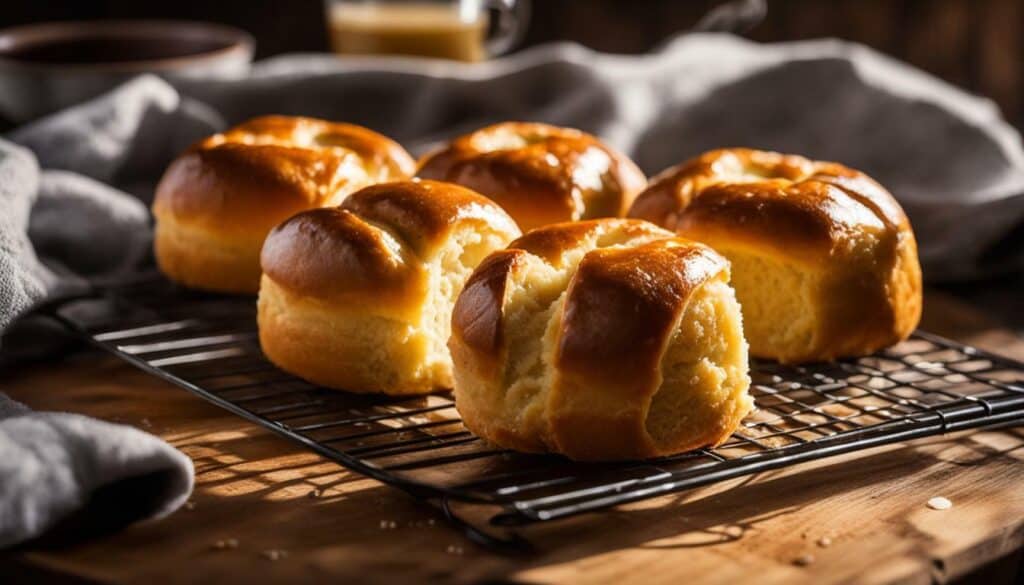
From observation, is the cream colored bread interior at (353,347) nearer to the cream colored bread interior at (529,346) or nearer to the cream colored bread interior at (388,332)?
the cream colored bread interior at (388,332)

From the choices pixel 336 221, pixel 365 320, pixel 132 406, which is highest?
pixel 336 221

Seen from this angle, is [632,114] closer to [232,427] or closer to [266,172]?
[266,172]

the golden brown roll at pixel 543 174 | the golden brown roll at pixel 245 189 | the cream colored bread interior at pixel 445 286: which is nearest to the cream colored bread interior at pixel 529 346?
the cream colored bread interior at pixel 445 286

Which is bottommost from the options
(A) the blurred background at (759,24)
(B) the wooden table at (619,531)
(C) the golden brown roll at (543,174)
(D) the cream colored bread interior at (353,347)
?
(B) the wooden table at (619,531)

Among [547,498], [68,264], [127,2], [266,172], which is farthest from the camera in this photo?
[127,2]

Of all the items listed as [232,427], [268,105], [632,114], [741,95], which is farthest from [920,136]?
[232,427]

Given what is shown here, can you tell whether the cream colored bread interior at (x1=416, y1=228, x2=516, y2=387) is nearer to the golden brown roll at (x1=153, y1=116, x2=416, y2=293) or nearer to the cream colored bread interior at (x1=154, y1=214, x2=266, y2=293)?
the golden brown roll at (x1=153, y1=116, x2=416, y2=293)
